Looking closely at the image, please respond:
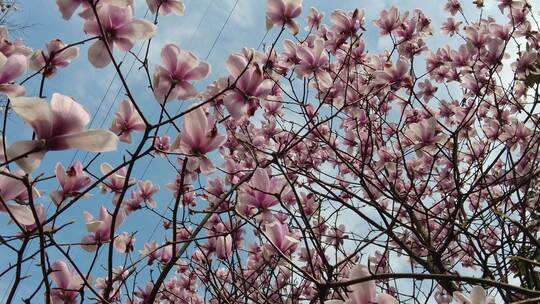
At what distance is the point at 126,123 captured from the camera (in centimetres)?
143

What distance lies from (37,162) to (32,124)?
70mm

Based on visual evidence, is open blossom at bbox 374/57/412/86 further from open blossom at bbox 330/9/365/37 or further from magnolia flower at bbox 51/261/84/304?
magnolia flower at bbox 51/261/84/304

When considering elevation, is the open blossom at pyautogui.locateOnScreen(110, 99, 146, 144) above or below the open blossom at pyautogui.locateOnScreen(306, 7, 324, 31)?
below

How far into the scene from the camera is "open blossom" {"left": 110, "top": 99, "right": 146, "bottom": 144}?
1.42 meters

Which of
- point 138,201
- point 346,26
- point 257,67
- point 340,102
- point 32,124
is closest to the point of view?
point 32,124

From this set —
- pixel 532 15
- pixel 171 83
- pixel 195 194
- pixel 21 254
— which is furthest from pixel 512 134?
pixel 21 254

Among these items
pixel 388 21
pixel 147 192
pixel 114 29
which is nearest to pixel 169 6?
pixel 114 29

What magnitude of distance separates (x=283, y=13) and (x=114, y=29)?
2.44 feet

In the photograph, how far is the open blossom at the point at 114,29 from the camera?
3.73 feet

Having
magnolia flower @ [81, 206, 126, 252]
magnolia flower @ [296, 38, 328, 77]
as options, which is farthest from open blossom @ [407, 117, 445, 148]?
magnolia flower @ [81, 206, 126, 252]

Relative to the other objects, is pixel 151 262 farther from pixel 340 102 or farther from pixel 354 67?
pixel 354 67

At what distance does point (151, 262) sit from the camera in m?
2.53

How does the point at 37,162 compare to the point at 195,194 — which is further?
the point at 195,194

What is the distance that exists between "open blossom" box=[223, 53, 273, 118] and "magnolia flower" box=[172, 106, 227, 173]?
0.12 metres
